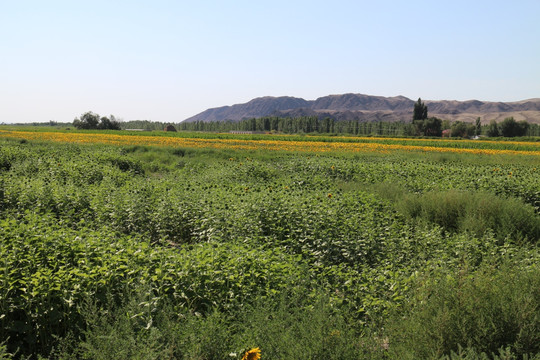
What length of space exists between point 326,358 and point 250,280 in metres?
1.79

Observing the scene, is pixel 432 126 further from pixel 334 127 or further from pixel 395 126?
pixel 334 127

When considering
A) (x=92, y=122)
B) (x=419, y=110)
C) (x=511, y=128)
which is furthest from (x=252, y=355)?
(x=419, y=110)

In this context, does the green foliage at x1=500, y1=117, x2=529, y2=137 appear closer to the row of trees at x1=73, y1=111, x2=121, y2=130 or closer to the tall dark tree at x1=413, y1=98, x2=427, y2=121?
the tall dark tree at x1=413, y1=98, x2=427, y2=121

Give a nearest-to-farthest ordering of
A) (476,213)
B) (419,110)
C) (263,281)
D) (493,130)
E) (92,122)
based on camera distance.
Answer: (263,281) < (476,213) < (92,122) < (493,130) < (419,110)

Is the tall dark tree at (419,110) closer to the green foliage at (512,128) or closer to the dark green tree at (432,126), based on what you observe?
the dark green tree at (432,126)

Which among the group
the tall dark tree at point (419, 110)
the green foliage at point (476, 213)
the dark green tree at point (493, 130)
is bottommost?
the green foliage at point (476, 213)

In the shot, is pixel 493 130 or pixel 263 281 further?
pixel 493 130

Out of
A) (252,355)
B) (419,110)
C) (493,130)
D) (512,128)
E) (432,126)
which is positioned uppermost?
(419,110)

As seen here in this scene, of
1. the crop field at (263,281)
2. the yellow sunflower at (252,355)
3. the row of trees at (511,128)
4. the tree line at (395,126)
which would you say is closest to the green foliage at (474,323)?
the crop field at (263,281)

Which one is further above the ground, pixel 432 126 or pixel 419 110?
pixel 419 110

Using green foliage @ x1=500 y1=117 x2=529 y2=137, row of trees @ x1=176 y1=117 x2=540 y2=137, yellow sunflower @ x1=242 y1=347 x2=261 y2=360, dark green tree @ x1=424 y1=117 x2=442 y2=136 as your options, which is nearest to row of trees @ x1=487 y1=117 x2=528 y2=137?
green foliage @ x1=500 y1=117 x2=529 y2=137

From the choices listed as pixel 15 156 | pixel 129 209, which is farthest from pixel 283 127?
pixel 129 209

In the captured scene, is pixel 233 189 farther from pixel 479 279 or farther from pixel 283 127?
pixel 283 127

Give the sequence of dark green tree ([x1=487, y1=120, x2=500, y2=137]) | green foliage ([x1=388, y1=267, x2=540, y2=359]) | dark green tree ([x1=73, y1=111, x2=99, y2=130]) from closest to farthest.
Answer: green foliage ([x1=388, y1=267, x2=540, y2=359]) → dark green tree ([x1=73, y1=111, x2=99, y2=130]) → dark green tree ([x1=487, y1=120, x2=500, y2=137])
